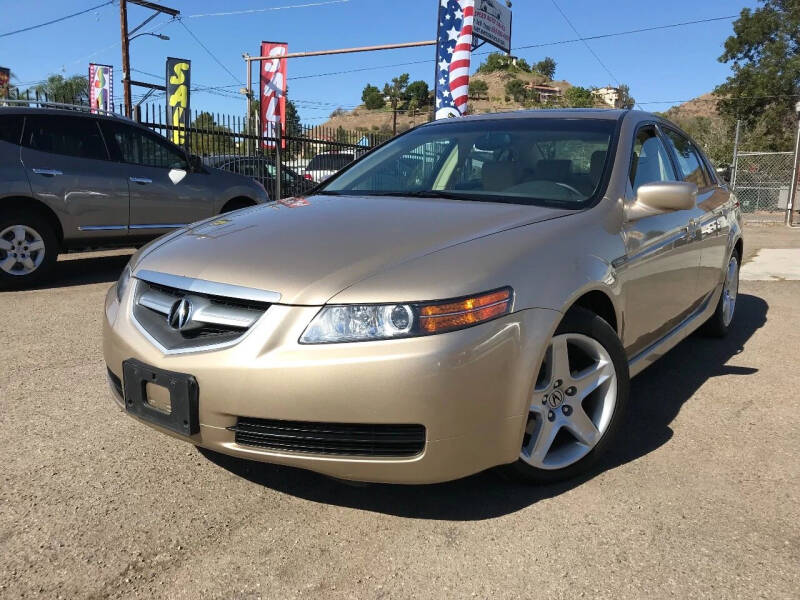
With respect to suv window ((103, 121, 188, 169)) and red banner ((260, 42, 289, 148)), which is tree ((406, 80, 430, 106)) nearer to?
red banner ((260, 42, 289, 148))

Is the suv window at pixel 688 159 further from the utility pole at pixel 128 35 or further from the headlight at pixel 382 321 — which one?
the utility pole at pixel 128 35

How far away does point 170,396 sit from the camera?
2.27 metres

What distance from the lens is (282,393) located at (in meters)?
2.12

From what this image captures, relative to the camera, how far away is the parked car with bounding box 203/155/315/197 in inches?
477

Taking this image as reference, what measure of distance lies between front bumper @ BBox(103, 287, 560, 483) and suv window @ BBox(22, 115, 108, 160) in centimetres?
525

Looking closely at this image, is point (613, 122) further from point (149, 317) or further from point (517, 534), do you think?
point (149, 317)

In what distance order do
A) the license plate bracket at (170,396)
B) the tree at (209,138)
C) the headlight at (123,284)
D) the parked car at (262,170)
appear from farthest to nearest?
the parked car at (262,170)
the tree at (209,138)
the headlight at (123,284)
the license plate bracket at (170,396)

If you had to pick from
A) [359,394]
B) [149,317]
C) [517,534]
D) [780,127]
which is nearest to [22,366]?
[149,317]

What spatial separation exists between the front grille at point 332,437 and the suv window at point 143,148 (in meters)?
5.83

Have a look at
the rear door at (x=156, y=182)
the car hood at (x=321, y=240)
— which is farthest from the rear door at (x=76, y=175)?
the car hood at (x=321, y=240)

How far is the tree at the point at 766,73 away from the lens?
39281mm

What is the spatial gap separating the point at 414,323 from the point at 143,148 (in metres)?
6.25

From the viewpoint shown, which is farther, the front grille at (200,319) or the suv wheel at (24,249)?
the suv wheel at (24,249)

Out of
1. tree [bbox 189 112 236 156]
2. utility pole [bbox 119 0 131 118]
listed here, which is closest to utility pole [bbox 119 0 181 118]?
utility pole [bbox 119 0 131 118]
